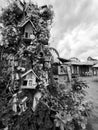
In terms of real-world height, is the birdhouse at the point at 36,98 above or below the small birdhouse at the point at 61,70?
below

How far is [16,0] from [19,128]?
118 inches

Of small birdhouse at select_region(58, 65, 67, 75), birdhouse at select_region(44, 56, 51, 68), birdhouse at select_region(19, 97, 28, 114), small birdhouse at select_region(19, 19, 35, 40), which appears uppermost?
small birdhouse at select_region(19, 19, 35, 40)

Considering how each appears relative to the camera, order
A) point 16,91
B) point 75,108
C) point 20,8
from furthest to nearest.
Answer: point 20,8 → point 16,91 → point 75,108

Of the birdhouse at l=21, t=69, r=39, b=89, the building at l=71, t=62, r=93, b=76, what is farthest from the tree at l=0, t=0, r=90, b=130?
the building at l=71, t=62, r=93, b=76

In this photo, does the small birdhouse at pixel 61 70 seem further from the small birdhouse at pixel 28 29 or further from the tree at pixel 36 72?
the small birdhouse at pixel 28 29

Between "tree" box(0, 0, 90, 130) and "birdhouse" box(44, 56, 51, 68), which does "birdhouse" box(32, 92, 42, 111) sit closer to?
"tree" box(0, 0, 90, 130)

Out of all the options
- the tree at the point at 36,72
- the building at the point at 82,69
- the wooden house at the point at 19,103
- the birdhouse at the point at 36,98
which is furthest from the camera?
the building at the point at 82,69

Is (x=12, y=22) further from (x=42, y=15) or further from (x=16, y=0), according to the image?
(x=42, y=15)

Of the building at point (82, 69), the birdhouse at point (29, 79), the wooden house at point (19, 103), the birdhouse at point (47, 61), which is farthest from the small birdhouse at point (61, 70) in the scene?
the building at point (82, 69)

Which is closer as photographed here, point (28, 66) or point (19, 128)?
point (19, 128)

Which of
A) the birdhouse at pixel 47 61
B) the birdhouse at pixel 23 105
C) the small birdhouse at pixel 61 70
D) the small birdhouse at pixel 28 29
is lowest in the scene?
the birdhouse at pixel 23 105

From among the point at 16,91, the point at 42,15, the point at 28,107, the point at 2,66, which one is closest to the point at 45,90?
the point at 28,107

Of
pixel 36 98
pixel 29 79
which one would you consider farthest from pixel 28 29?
pixel 36 98

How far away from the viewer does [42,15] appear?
260cm
